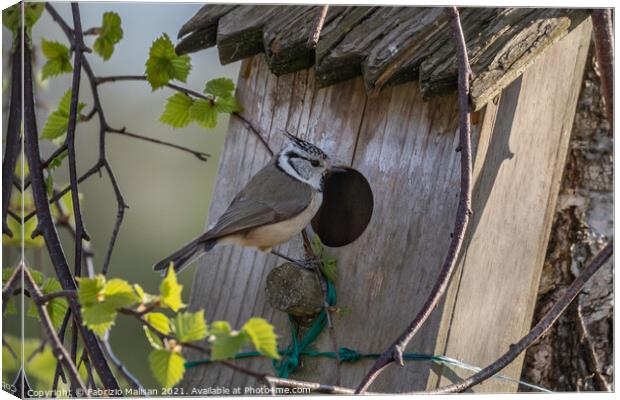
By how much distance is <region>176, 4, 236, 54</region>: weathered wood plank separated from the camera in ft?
7.91

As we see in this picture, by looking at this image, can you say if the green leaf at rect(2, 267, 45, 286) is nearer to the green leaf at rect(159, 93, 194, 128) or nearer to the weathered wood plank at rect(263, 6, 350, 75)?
the green leaf at rect(159, 93, 194, 128)

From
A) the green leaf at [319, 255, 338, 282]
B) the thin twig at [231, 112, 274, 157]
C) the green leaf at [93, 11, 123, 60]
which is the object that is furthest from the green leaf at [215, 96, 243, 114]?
the green leaf at [319, 255, 338, 282]

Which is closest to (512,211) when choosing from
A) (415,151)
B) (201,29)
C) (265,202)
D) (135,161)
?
(415,151)

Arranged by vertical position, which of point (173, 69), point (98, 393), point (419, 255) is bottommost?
point (98, 393)

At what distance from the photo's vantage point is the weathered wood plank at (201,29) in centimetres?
241

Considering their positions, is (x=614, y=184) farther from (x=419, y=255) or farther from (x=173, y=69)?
(x=173, y=69)

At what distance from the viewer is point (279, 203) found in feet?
7.88

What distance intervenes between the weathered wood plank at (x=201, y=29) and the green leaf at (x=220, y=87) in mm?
124

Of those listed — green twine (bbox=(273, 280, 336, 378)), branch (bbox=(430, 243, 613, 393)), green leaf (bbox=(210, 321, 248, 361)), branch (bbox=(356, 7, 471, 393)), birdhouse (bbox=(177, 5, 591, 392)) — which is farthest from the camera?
green twine (bbox=(273, 280, 336, 378))

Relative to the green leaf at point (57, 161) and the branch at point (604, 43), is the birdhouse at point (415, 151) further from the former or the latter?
the green leaf at point (57, 161)

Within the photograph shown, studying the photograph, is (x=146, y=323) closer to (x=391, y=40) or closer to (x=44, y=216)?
(x=44, y=216)

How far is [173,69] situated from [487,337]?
0.97m

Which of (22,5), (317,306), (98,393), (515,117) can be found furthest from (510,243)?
(22,5)

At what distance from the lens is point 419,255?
2.24 metres
